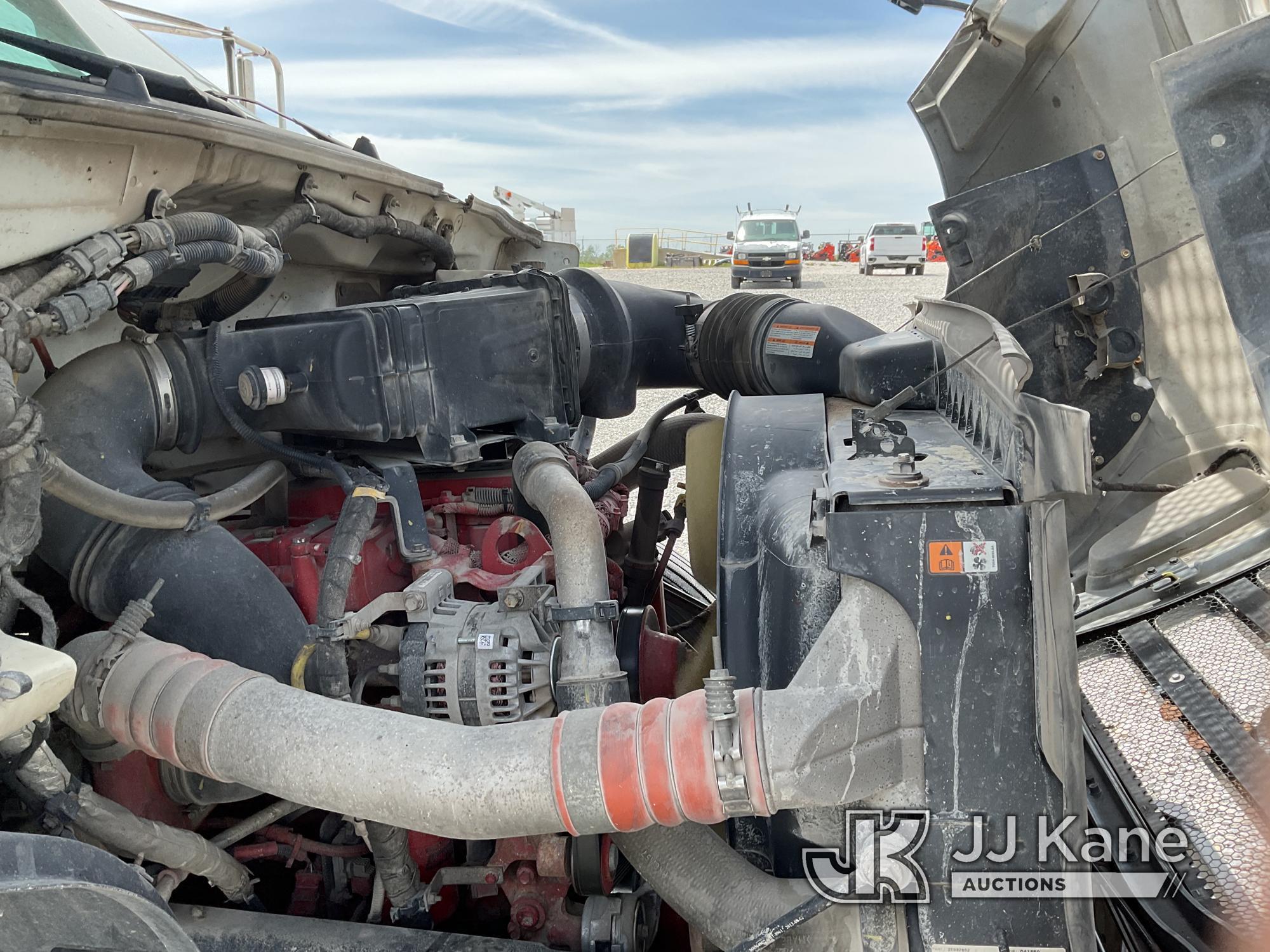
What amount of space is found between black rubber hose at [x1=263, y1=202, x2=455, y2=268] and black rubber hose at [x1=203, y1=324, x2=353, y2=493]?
0.25 metres

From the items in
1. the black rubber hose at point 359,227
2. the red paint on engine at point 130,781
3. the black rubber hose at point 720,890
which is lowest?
the black rubber hose at point 720,890

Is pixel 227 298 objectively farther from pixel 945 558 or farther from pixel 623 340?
pixel 945 558

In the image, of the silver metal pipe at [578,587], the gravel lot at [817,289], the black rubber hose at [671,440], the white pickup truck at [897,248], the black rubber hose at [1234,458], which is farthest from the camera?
the white pickup truck at [897,248]

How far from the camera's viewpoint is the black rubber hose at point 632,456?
8.23ft

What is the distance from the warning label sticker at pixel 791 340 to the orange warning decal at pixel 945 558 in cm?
125

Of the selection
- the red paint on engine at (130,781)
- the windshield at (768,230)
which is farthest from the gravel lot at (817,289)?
the red paint on engine at (130,781)

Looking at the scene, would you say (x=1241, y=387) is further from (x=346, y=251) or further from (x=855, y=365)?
(x=346, y=251)

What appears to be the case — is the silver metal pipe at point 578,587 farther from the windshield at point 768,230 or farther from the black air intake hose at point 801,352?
the windshield at point 768,230

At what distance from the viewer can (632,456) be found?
280cm

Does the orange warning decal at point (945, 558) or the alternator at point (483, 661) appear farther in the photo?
the alternator at point (483, 661)

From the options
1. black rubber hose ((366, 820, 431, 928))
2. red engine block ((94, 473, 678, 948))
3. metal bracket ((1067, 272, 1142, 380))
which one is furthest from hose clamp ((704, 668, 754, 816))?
metal bracket ((1067, 272, 1142, 380))

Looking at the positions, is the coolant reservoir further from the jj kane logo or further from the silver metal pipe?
the jj kane logo

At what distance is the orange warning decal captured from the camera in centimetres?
142

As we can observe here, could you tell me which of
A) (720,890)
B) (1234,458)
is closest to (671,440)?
(720,890)
